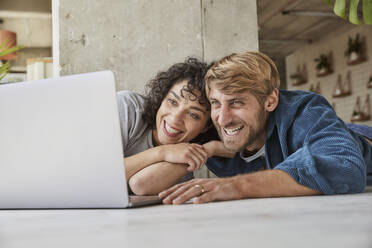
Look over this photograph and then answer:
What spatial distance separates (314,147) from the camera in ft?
4.87

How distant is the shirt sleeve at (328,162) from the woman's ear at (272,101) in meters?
0.29

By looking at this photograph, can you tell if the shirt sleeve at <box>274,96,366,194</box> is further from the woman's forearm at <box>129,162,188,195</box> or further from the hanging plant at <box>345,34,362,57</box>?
the hanging plant at <box>345,34,362,57</box>

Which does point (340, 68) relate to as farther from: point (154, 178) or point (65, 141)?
point (65, 141)

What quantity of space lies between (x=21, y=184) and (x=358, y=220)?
0.80 m

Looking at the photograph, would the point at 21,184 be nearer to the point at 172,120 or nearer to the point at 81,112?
the point at 81,112

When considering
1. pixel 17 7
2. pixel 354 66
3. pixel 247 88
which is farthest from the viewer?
pixel 354 66

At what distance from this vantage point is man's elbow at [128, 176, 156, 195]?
1610 millimetres

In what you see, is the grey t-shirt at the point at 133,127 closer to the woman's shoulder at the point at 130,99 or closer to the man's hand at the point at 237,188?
the woman's shoulder at the point at 130,99

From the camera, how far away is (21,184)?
43.1 inches

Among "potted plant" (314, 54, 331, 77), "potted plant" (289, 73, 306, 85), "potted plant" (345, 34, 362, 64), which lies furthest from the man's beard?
"potted plant" (289, 73, 306, 85)

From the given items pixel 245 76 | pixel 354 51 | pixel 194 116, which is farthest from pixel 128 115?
pixel 354 51

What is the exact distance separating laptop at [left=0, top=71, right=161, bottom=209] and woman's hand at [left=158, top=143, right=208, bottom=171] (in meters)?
0.66

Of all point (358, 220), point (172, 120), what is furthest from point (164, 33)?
point (358, 220)

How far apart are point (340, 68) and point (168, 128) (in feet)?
21.3
